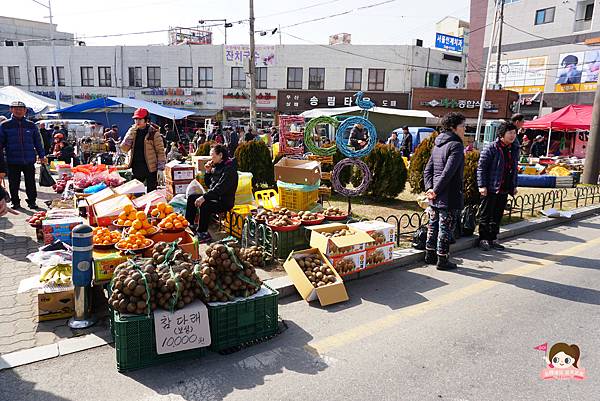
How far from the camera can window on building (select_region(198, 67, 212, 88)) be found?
125 feet

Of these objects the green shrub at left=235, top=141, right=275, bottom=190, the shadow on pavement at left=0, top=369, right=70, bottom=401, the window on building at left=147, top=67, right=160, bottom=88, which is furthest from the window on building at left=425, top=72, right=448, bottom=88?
the shadow on pavement at left=0, top=369, right=70, bottom=401

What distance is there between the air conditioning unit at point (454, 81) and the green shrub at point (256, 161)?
32.7m

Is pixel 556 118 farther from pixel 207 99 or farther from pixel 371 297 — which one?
pixel 207 99

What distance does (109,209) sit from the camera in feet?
19.6

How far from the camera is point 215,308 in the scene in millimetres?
3822

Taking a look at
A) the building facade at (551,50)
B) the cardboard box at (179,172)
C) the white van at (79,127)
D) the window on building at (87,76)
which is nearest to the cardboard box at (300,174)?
the cardboard box at (179,172)

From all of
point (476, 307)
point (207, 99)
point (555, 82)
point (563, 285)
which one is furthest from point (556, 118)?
point (207, 99)

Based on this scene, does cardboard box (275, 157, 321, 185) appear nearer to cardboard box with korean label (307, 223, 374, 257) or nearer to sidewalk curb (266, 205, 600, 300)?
cardboard box with korean label (307, 223, 374, 257)

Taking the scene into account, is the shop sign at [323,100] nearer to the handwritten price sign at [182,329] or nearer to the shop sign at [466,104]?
the shop sign at [466,104]

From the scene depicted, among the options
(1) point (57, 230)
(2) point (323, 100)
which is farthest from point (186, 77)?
(1) point (57, 230)

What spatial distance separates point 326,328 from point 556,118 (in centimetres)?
2401

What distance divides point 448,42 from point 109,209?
38776 mm

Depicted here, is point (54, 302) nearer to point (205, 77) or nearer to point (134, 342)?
point (134, 342)

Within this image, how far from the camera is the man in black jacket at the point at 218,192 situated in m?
6.95
